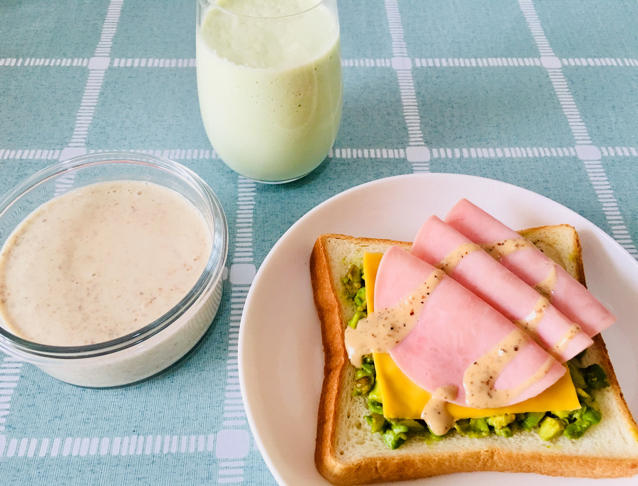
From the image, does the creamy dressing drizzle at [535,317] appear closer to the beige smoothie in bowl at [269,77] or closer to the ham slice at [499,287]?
the ham slice at [499,287]

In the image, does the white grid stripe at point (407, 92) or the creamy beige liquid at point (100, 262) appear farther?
the white grid stripe at point (407, 92)

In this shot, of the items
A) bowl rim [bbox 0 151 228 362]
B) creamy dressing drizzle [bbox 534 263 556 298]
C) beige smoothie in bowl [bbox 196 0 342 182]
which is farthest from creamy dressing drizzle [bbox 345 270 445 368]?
beige smoothie in bowl [bbox 196 0 342 182]

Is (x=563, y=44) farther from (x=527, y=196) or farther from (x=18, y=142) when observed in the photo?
(x=18, y=142)

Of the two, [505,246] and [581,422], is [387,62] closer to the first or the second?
[505,246]

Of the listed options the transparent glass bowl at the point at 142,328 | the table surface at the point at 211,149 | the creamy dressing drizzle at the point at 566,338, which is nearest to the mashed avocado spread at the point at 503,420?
the creamy dressing drizzle at the point at 566,338

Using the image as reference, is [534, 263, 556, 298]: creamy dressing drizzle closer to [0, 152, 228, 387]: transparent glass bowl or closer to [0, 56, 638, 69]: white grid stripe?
[0, 152, 228, 387]: transparent glass bowl

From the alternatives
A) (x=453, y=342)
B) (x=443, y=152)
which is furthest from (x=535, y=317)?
(x=443, y=152)

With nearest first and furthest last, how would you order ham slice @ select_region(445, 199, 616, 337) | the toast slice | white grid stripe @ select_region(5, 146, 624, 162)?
the toast slice → ham slice @ select_region(445, 199, 616, 337) → white grid stripe @ select_region(5, 146, 624, 162)
